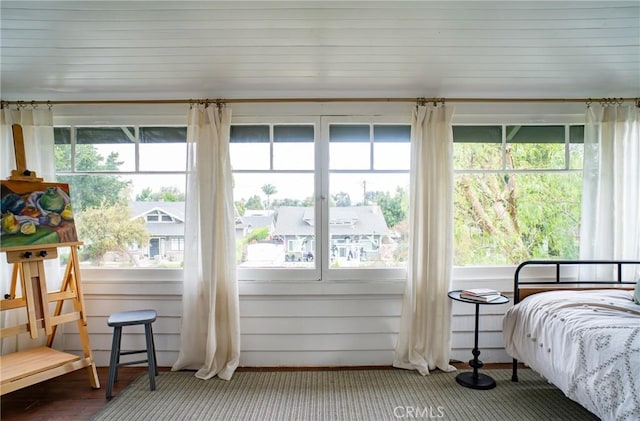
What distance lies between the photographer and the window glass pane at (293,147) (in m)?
3.00

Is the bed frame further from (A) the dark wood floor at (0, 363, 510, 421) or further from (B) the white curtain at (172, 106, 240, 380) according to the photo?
(A) the dark wood floor at (0, 363, 510, 421)

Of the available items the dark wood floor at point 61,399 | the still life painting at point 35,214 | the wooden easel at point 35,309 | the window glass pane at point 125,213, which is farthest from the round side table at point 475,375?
the still life painting at point 35,214

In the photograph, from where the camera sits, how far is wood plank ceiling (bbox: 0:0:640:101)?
7.23 feet

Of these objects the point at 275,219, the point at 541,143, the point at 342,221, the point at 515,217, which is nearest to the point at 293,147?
the point at 275,219

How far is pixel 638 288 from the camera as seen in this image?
7.40 feet

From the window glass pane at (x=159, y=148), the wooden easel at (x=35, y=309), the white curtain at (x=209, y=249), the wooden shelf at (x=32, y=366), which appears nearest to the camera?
the wooden shelf at (x=32, y=366)

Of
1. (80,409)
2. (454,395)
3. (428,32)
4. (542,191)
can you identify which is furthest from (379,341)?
(428,32)

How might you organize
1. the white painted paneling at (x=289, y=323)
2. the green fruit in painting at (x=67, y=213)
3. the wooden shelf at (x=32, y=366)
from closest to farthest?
the wooden shelf at (x=32, y=366)
the green fruit in painting at (x=67, y=213)
the white painted paneling at (x=289, y=323)

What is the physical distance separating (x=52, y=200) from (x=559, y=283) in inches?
151

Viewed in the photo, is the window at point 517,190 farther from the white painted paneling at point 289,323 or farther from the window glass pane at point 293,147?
the window glass pane at point 293,147

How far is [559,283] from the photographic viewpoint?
2.83 metres

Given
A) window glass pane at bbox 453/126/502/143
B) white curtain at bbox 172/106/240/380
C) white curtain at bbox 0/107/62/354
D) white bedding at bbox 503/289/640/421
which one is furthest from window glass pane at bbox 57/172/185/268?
white bedding at bbox 503/289/640/421

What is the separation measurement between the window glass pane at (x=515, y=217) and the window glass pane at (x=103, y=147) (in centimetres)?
281

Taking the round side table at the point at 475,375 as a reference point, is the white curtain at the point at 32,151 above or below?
above
